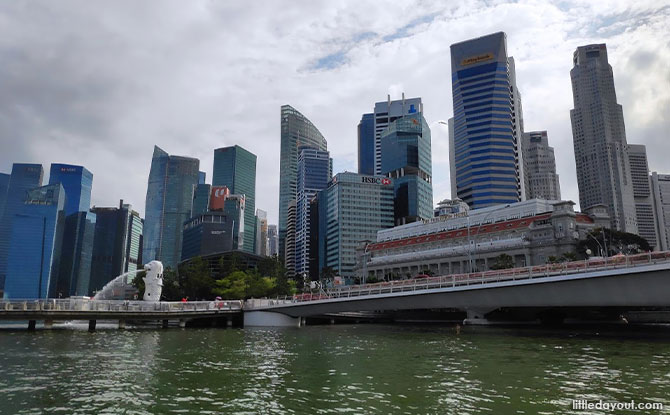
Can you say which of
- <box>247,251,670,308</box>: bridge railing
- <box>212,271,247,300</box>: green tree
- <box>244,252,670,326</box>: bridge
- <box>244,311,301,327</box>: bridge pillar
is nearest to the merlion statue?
Answer: <box>244,311,301,327</box>: bridge pillar

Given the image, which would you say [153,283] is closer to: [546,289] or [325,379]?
[546,289]

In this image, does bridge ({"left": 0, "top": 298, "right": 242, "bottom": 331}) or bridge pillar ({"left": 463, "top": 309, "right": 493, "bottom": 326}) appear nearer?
bridge ({"left": 0, "top": 298, "right": 242, "bottom": 331})

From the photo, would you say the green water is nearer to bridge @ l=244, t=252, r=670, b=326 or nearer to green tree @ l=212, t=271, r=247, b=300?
bridge @ l=244, t=252, r=670, b=326

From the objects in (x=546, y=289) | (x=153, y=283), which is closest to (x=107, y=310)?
(x=153, y=283)

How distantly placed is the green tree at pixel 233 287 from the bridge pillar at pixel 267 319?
1937 centimetres

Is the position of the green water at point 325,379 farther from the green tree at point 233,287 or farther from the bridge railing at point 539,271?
the green tree at point 233,287

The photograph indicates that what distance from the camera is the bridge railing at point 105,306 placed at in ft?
168

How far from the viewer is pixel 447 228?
6821 inches

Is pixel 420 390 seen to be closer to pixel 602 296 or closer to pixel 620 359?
pixel 620 359

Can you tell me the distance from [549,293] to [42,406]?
42.7 metres

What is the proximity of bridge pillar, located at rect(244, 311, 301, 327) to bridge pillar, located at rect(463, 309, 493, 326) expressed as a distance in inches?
1046

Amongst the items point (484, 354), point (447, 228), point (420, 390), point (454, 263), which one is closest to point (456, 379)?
point (420, 390)

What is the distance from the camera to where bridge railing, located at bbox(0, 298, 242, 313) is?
2015 inches

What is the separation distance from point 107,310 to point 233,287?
110ft
